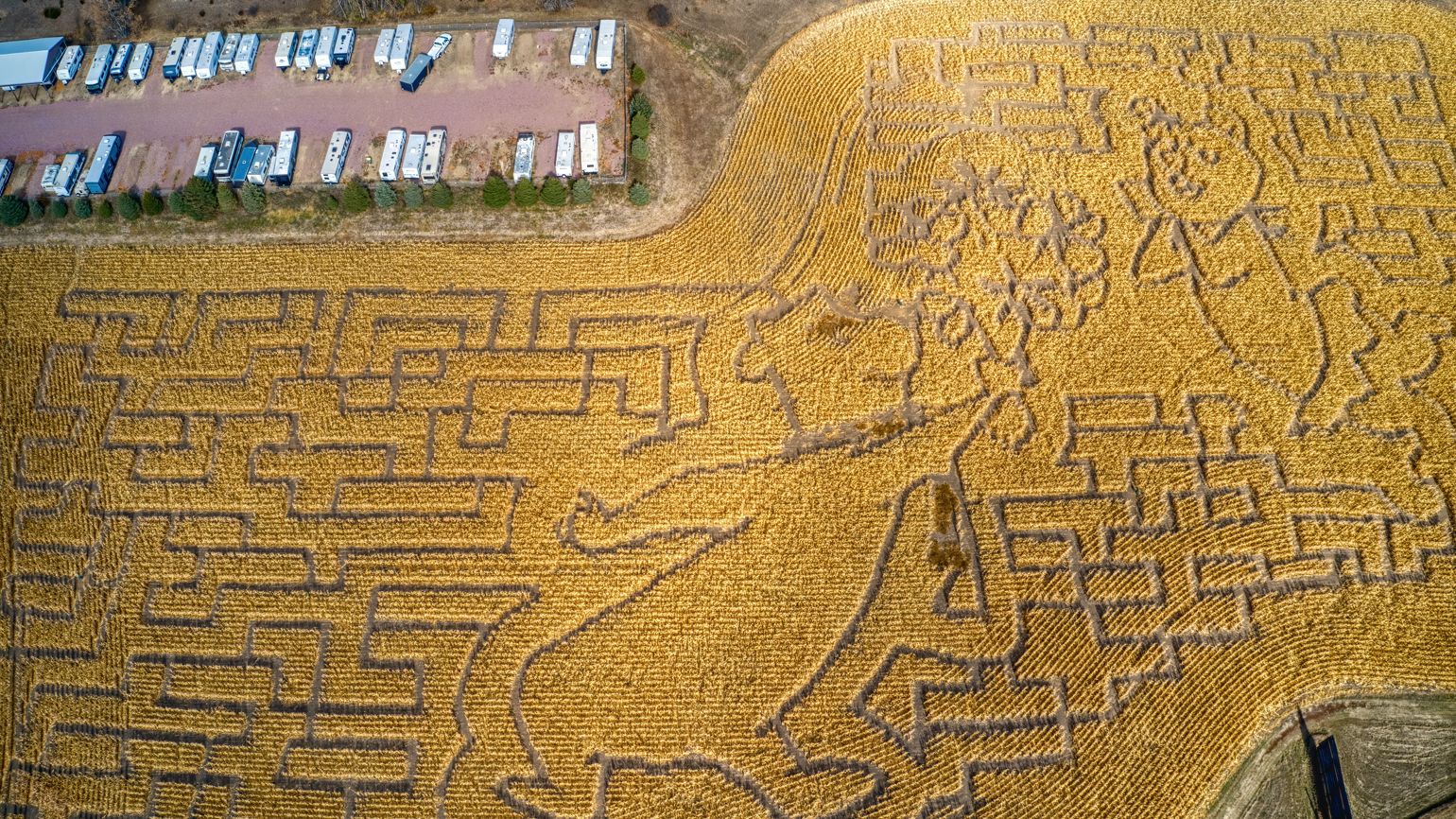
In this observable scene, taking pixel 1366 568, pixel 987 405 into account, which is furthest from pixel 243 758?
pixel 1366 568

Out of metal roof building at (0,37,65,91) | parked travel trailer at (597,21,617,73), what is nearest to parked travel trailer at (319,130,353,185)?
parked travel trailer at (597,21,617,73)

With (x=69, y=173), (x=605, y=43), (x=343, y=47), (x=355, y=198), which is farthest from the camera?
(x=343, y=47)

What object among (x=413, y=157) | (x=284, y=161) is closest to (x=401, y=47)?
(x=413, y=157)

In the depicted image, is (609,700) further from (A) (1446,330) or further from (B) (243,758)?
(A) (1446,330)

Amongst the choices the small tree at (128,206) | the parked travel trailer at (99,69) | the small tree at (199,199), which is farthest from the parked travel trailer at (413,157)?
the parked travel trailer at (99,69)

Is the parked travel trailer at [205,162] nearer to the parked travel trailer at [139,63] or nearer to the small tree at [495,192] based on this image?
the parked travel trailer at [139,63]

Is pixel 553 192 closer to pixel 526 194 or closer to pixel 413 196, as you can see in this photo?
pixel 526 194
